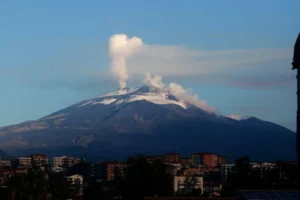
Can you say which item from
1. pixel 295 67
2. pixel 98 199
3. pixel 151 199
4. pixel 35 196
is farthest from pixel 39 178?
pixel 295 67

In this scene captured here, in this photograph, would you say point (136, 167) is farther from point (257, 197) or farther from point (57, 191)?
point (257, 197)

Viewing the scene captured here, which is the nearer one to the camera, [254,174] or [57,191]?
[57,191]

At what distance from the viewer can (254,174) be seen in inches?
4432

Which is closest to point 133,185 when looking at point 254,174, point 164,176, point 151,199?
point 164,176

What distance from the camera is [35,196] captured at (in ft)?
267

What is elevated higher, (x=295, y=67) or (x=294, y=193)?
(x=295, y=67)

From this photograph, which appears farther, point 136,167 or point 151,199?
point 136,167

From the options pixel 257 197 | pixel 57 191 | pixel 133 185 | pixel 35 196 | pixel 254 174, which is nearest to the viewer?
pixel 257 197

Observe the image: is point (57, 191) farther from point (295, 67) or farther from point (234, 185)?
point (295, 67)

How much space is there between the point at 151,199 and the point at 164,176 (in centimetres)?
4302

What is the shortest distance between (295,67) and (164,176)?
48676 millimetres

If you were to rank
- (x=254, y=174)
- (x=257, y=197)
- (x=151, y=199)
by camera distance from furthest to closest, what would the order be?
1. (x=254, y=174)
2. (x=151, y=199)
3. (x=257, y=197)

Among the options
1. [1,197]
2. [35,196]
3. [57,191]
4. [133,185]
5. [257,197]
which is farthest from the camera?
[57,191]

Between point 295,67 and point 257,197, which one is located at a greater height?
point 295,67
